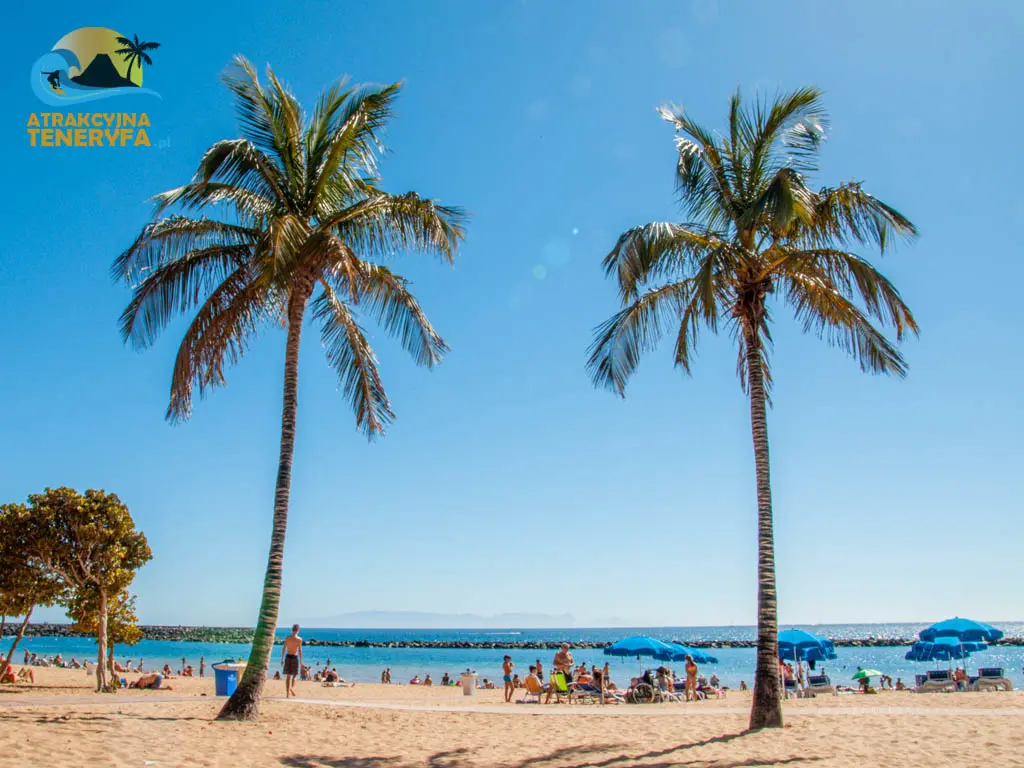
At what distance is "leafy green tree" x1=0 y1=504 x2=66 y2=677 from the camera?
17391mm

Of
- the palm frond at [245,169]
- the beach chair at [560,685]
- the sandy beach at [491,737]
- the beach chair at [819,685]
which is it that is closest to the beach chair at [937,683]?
the beach chair at [819,685]

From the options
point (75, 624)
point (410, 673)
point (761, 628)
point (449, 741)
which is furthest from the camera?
point (410, 673)

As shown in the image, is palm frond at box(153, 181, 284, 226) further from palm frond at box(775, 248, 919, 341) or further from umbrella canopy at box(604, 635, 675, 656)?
umbrella canopy at box(604, 635, 675, 656)

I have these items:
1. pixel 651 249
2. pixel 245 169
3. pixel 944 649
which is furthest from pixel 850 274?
pixel 944 649

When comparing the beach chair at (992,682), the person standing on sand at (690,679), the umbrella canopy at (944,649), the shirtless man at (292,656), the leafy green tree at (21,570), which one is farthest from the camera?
the umbrella canopy at (944,649)

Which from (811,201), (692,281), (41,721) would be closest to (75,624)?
(41,721)

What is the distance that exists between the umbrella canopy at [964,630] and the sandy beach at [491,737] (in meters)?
12.7

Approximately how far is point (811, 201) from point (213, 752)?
447 inches

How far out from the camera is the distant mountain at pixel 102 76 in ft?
44.8

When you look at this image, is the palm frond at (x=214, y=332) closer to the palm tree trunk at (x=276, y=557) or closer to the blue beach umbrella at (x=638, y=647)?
the palm tree trunk at (x=276, y=557)

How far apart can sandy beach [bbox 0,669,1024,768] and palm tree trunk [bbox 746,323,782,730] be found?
357 mm

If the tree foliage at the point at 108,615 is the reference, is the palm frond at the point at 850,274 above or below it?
above

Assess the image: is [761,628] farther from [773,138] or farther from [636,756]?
[773,138]

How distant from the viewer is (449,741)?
395 inches
